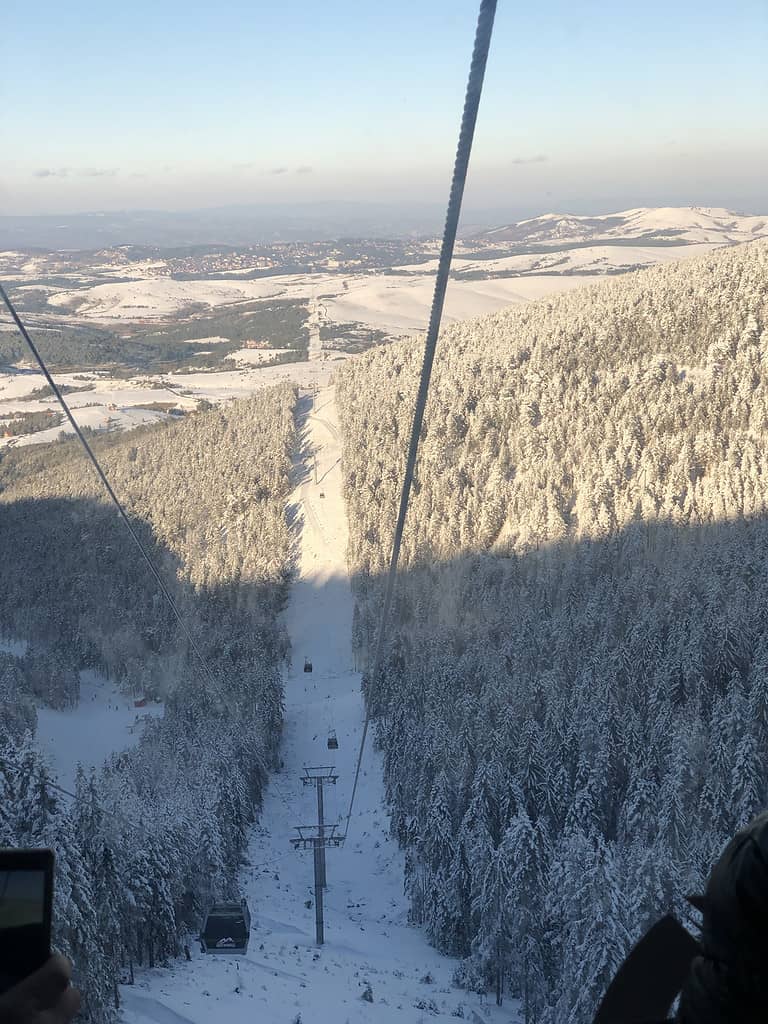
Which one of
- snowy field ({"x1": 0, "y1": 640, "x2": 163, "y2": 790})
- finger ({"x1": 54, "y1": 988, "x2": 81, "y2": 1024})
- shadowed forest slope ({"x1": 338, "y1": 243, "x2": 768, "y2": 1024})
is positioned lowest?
snowy field ({"x1": 0, "y1": 640, "x2": 163, "y2": 790})

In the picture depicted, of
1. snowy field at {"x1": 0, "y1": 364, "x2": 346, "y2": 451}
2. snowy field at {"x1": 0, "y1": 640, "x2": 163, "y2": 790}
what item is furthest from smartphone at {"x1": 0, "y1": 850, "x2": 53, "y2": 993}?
snowy field at {"x1": 0, "y1": 364, "x2": 346, "y2": 451}

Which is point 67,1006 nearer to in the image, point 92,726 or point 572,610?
point 572,610

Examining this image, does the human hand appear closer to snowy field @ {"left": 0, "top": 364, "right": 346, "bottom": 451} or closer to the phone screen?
the phone screen

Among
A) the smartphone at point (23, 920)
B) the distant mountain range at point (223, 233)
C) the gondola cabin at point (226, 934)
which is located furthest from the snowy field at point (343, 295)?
the smartphone at point (23, 920)

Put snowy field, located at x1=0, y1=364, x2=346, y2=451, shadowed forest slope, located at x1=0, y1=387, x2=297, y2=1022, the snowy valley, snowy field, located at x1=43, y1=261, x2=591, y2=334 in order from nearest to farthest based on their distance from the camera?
shadowed forest slope, located at x1=0, y1=387, x2=297, y2=1022 < the snowy valley < snowy field, located at x1=0, y1=364, x2=346, y2=451 < snowy field, located at x1=43, y1=261, x2=591, y2=334

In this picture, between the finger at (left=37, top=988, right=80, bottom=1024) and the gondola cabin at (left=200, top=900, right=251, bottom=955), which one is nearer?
the finger at (left=37, top=988, right=80, bottom=1024)

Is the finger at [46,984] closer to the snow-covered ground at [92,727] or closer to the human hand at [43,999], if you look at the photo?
the human hand at [43,999]

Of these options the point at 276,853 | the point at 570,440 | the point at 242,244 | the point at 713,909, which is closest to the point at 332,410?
the point at 570,440

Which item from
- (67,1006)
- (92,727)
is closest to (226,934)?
(67,1006)
